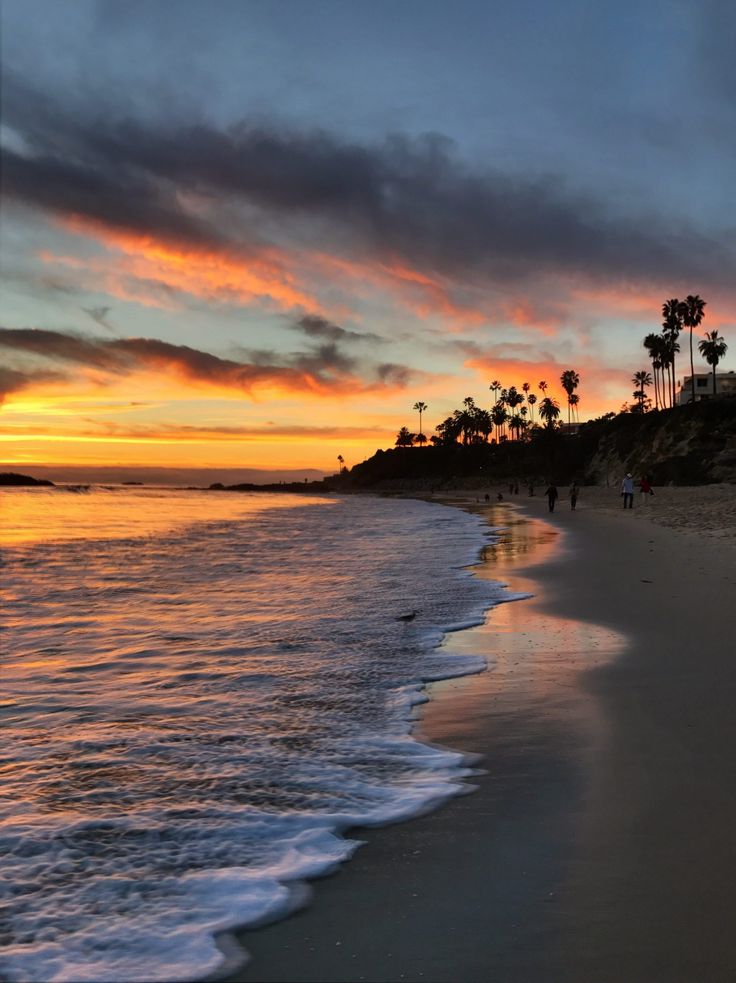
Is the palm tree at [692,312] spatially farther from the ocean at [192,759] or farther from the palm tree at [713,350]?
the ocean at [192,759]

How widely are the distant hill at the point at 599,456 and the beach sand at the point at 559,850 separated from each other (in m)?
64.3

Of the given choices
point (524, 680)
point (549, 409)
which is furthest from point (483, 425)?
point (524, 680)

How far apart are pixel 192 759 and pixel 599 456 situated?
10510 cm

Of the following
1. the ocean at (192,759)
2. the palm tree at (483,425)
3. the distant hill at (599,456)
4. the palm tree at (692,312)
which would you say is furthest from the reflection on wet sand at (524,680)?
the palm tree at (483,425)

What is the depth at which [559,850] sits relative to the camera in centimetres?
350

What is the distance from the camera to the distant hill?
69250mm

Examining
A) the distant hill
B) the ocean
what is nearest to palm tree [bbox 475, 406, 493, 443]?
the distant hill

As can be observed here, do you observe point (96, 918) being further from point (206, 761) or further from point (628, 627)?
point (628, 627)

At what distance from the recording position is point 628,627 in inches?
357

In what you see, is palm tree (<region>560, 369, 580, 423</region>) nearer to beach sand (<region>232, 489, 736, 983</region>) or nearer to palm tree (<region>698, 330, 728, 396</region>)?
palm tree (<region>698, 330, 728, 396</region>)

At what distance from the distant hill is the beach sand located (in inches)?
2531

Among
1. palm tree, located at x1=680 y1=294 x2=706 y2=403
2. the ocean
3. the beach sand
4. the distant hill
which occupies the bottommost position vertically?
the ocean

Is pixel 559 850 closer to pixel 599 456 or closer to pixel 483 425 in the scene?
pixel 599 456

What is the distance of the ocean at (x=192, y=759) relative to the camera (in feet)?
10.3
